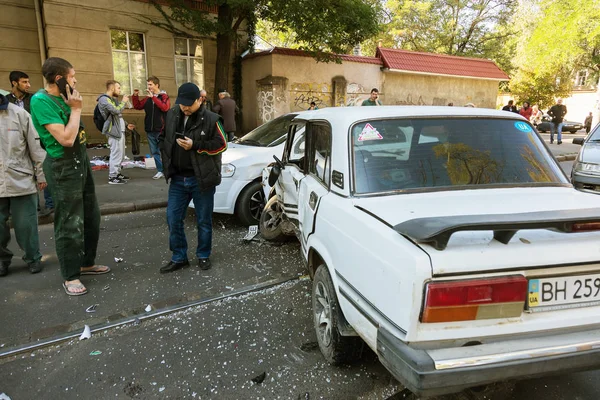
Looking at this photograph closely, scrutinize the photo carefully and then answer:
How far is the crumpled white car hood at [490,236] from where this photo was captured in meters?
1.71

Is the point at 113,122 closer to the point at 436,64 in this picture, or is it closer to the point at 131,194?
the point at 131,194

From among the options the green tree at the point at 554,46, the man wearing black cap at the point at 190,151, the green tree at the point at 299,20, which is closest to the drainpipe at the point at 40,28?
the green tree at the point at 299,20

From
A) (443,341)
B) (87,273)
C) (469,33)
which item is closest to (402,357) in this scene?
(443,341)

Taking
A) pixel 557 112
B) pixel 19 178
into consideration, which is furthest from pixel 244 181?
pixel 557 112

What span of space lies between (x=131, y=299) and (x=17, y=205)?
1627 mm

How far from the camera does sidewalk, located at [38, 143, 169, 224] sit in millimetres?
6566

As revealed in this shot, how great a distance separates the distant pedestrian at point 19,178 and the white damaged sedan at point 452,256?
3163 mm

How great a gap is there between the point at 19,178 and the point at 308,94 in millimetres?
12141

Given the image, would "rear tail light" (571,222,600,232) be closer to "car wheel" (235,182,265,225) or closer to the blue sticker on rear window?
the blue sticker on rear window

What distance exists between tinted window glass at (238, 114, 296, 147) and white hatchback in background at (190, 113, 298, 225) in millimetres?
20

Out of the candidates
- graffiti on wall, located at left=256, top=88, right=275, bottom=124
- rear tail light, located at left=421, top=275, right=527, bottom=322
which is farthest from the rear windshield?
graffiti on wall, located at left=256, top=88, right=275, bottom=124

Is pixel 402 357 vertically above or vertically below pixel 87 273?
above

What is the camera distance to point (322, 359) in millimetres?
2754

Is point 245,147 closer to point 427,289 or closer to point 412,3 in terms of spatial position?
point 427,289
